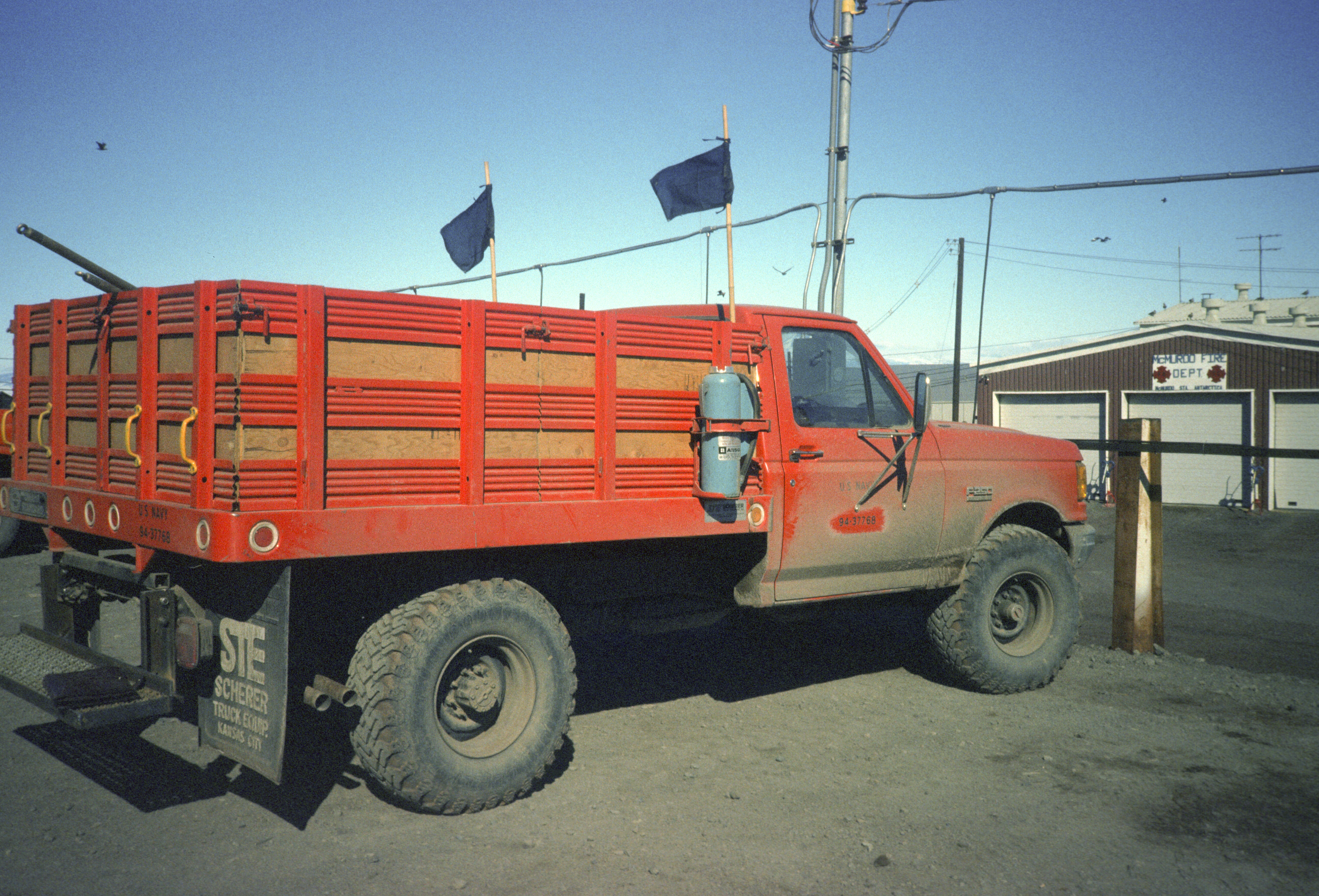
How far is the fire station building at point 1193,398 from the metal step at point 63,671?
23082mm

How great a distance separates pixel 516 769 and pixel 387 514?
1.33 m

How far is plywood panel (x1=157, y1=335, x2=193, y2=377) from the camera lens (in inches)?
149

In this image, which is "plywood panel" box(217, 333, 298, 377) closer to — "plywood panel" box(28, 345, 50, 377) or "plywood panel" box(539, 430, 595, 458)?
"plywood panel" box(539, 430, 595, 458)

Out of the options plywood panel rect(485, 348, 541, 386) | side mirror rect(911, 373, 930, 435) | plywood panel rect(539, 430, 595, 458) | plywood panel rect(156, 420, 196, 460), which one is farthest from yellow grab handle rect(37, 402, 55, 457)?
side mirror rect(911, 373, 930, 435)

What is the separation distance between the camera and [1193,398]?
2403cm

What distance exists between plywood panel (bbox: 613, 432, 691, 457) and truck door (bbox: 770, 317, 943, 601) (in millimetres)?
645

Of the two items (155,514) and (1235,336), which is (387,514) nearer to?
(155,514)

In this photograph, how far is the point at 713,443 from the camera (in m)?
4.62

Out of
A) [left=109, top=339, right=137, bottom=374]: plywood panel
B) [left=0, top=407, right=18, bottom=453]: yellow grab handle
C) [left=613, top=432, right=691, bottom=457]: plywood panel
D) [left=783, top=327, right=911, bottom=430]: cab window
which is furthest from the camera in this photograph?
Result: [left=783, top=327, right=911, bottom=430]: cab window

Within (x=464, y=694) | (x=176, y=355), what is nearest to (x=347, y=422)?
(x=176, y=355)

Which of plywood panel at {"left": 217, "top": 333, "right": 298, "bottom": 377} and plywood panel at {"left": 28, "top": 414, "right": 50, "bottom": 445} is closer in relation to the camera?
plywood panel at {"left": 217, "top": 333, "right": 298, "bottom": 377}

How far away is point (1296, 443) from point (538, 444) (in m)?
24.0

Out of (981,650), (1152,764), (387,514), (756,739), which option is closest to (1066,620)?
(981,650)

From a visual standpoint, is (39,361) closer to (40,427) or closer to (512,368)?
(40,427)
